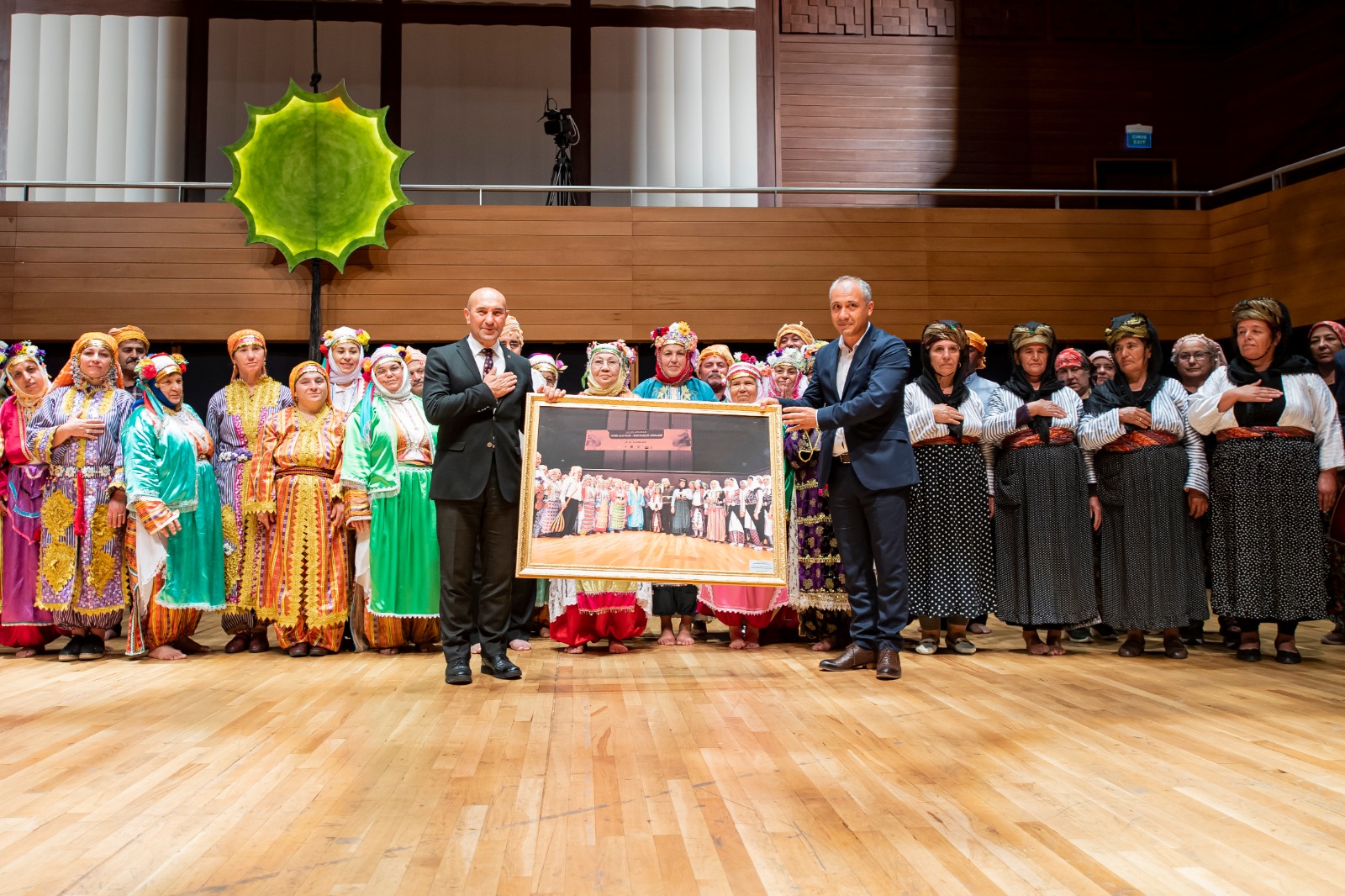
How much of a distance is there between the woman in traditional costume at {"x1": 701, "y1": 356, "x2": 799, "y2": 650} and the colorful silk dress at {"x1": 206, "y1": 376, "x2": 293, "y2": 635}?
2054 mm

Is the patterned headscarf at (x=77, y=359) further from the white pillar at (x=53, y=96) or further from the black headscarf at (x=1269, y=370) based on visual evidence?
the white pillar at (x=53, y=96)

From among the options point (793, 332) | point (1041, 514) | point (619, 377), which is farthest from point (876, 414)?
point (793, 332)

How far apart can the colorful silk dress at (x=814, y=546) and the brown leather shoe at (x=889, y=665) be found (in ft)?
2.25

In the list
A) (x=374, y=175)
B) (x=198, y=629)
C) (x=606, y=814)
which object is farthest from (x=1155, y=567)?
(x=374, y=175)

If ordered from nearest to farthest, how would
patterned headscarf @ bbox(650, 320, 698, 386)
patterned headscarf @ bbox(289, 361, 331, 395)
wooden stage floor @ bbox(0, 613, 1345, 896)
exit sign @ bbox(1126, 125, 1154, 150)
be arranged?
wooden stage floor @ bbox(0, 613, 1345, 896) → patterned headscarf @ bbox(289, 361, 331, 395) → patterned headscarf @ bbox(650, 320, 698, 386) → exit sign @ bbox(1126, 125, 1154, 150)

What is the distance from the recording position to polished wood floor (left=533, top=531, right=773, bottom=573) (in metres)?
3.57

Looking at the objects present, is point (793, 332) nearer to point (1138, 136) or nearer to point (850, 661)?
point (850, 661)

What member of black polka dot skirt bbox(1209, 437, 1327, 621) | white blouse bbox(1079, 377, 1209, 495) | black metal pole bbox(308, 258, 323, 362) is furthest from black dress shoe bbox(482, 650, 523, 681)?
black metal pole bbox(308, 258, 323, 362)

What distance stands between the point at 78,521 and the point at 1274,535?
500 centimetres

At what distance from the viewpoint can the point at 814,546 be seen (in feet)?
14.6

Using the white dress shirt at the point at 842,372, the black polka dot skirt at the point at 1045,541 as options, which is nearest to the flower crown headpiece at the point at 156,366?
the white dress shirt at the point at 842,372

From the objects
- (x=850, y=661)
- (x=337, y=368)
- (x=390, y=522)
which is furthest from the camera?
(x=337, y=368)

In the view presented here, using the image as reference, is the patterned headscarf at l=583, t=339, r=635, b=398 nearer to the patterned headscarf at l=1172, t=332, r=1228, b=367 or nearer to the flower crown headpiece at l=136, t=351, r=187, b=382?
the flower crown headpiece at l=136, t=351, r=187, b=382

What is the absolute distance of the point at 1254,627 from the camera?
4.09m
